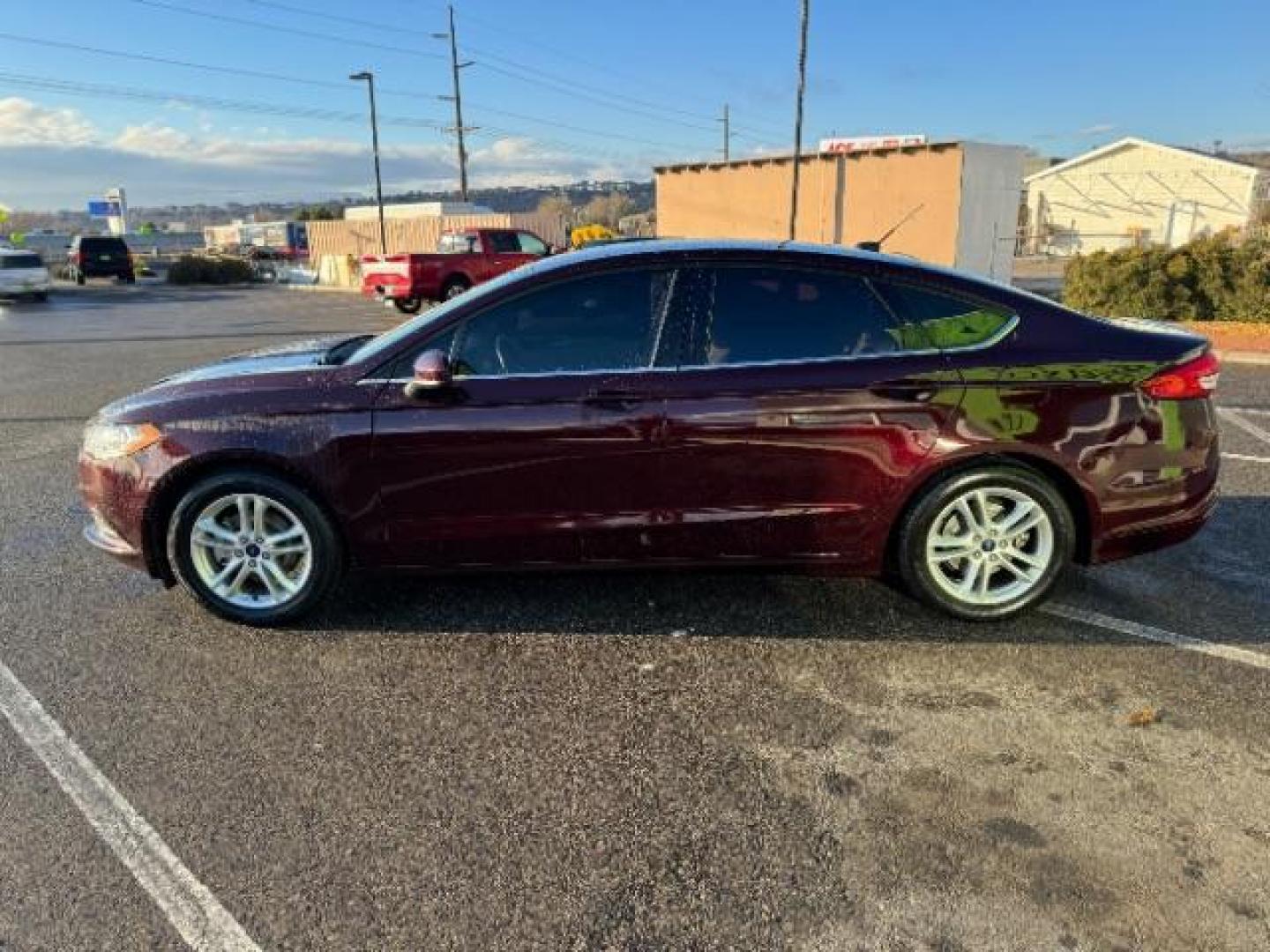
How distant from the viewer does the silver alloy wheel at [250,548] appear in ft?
12.5

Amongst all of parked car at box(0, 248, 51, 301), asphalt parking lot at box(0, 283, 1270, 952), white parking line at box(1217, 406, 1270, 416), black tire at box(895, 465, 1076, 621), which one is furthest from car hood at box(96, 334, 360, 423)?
parked car at box(0, 248, 51, 301)

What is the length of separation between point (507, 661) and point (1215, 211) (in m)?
59.2

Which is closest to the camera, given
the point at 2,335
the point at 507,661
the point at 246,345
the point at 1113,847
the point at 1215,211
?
the point at 1113,847

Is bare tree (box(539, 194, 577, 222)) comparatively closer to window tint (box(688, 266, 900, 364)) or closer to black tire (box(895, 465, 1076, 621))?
window tint (box(688, 266, 900, 364))

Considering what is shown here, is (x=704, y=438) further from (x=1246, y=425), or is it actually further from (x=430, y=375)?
(x=1246, y=425)

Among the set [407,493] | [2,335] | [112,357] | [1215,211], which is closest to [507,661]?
[407,493]

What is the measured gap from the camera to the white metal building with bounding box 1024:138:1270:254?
160 ft

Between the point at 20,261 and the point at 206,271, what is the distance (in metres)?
10.1

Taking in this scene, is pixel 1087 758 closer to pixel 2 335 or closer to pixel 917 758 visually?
pixel 917 758

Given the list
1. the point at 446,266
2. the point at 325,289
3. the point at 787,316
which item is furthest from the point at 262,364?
the point at 325,289

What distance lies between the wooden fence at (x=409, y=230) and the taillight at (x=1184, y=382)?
3573cm

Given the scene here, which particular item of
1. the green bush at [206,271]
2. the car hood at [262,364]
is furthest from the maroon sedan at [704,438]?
the green bush at [206,271]

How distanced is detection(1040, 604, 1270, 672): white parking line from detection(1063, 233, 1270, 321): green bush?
10.6m

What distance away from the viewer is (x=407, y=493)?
12.2 feet
